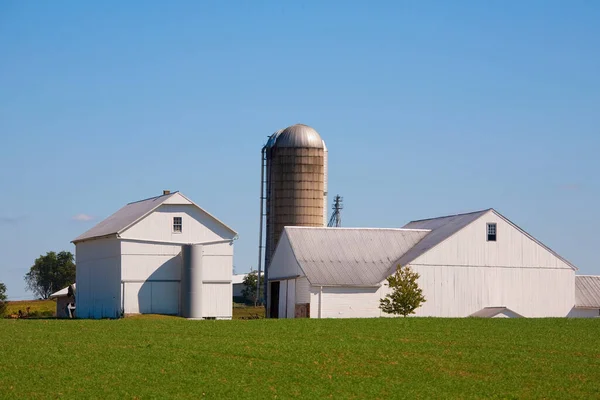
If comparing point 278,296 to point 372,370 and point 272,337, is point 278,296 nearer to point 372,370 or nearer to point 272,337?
point 272,337

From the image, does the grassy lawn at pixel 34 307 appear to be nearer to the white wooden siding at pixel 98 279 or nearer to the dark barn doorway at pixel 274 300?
the white wooden siding at pixel 98 279

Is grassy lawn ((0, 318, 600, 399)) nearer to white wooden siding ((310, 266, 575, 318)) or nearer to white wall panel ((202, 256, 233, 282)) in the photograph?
white wooden siding ((310, 266, 575, 318))

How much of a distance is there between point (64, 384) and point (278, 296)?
35.0 meters

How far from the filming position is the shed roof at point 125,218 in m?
55.5

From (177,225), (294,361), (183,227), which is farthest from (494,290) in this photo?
(294,361)

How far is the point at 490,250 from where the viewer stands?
57844 mm

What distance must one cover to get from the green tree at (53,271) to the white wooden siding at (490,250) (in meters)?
76.0

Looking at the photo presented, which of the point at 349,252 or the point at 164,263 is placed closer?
the point at 164,263

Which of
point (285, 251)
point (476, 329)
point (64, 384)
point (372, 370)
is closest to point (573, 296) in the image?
point (285, 251)

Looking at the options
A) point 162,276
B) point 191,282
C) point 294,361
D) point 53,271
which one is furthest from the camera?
point 53,271

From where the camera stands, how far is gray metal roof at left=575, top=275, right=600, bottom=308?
205 ft

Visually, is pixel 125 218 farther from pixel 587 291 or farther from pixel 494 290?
pixel 587 291

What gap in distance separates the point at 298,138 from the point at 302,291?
529 inches

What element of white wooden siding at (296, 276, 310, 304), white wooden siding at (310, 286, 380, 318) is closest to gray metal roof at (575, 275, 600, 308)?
white wooden siding at (310, 286, 380, 318)
